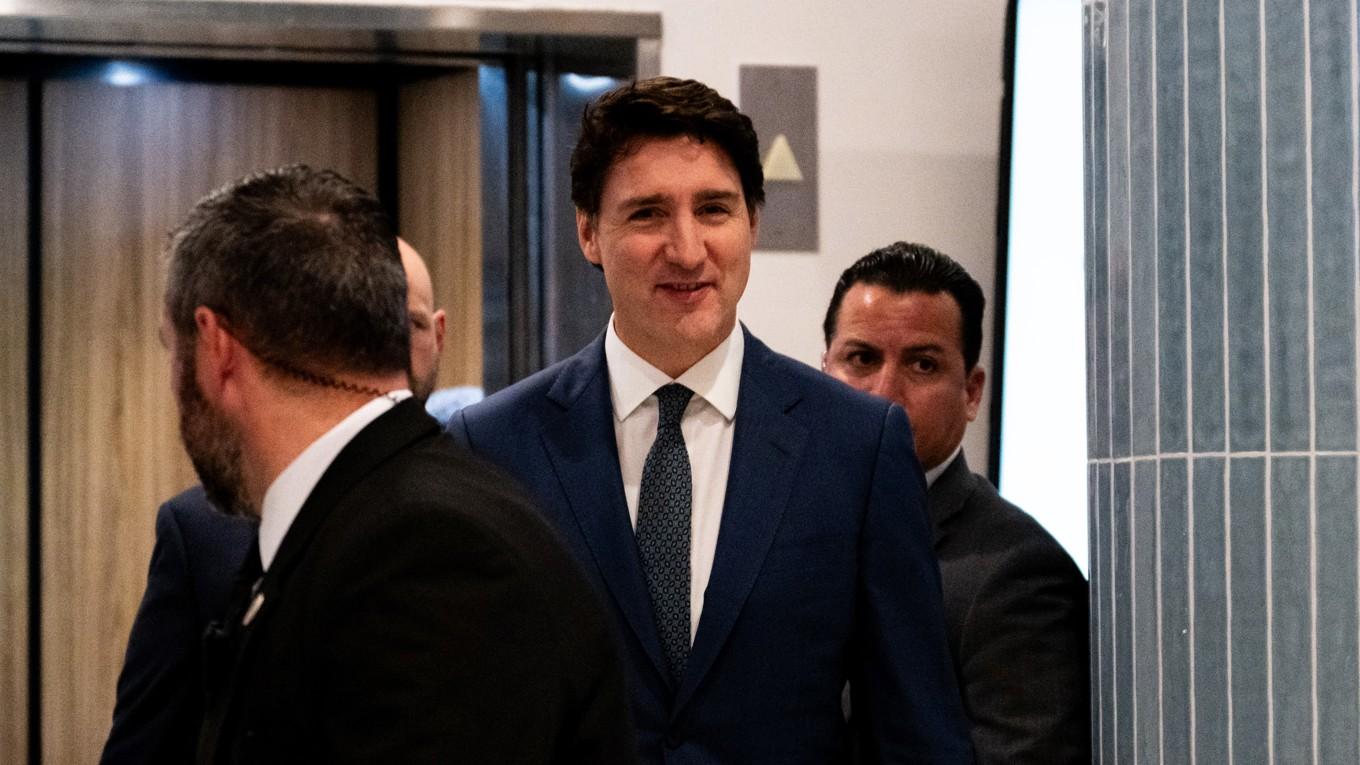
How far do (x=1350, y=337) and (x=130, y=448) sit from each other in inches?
142

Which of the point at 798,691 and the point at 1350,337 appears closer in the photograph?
the point at 1350,337

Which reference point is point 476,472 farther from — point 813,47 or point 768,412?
point 813,47

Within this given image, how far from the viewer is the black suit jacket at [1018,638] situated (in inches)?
95.3

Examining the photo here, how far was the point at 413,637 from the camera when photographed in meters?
1.41

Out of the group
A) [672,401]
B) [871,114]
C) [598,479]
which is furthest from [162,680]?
[871,114]

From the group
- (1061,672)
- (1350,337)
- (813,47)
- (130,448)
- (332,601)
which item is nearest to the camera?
(332,601)

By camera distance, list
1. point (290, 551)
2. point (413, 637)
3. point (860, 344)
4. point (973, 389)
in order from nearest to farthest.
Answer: point (413, 637), point (290, 551), point (860, 344), point (973, 389)

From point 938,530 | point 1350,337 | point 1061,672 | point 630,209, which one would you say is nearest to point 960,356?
point 938,530

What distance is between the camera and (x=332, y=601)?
4.78ft

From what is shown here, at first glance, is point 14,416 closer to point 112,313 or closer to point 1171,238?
point 112,313

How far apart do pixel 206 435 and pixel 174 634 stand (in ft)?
2.59

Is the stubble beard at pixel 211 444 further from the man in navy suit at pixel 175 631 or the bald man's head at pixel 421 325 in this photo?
the bald man's head at pixel 421 325

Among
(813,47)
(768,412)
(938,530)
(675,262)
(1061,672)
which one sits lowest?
(1061,672)

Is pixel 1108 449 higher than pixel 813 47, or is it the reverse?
pixel 813 47
